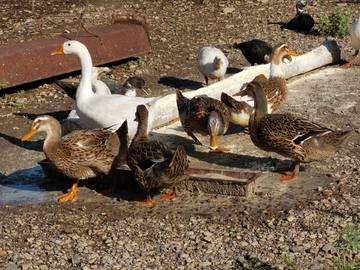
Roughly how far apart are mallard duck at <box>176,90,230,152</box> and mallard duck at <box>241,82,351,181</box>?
30.6 inches

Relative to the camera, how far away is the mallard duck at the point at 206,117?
6598 millimetres

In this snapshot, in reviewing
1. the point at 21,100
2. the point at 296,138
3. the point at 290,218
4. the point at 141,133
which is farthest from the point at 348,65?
the point at 21,100

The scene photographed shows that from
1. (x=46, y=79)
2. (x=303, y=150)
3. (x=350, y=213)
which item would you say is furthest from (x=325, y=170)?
(x=46, y=79)

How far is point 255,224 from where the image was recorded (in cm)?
469

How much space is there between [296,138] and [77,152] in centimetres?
265

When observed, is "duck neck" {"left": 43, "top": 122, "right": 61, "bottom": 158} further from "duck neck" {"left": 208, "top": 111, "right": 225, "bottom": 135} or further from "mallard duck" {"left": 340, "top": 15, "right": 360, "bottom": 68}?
"mallard duck" {"left": 340, "top": 15, "right": 360, "bottom": 68}

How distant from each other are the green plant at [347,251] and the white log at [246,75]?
4.39 metres

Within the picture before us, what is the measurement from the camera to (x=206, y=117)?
6793mm

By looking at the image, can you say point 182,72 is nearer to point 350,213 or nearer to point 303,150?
point 303,150

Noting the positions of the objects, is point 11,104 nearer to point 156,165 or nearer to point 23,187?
point 23,187

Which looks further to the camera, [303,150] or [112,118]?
[112,118]

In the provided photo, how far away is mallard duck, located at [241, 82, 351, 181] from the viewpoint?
5.57 metres

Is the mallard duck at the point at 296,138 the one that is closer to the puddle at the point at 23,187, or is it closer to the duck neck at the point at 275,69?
the duck neck at the point at 275,69

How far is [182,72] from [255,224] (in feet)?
22.3
